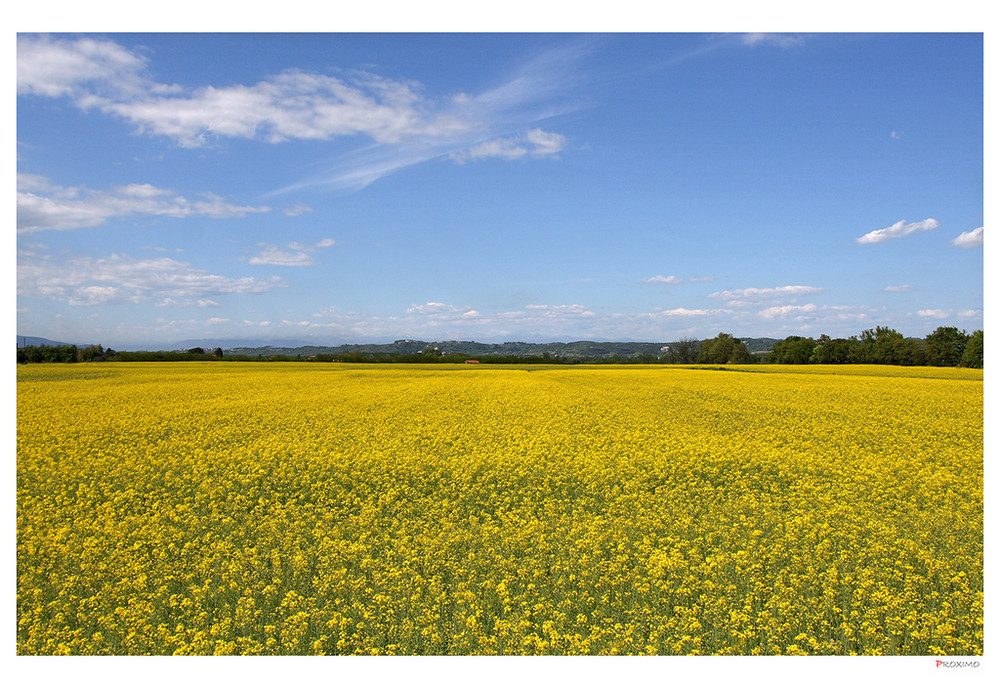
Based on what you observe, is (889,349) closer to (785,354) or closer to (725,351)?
(785,354)

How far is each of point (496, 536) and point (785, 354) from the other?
5607 centimetres

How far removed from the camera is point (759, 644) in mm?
4504

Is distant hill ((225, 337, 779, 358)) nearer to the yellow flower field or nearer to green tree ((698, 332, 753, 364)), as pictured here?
green tree ((698, 332, 753, 364))

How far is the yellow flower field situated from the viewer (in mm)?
4629

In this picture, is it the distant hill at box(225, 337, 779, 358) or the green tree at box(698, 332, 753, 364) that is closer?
the distant hill at box(225, 337, 779, 358)

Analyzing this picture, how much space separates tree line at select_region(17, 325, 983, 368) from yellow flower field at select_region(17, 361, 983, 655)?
993 inches

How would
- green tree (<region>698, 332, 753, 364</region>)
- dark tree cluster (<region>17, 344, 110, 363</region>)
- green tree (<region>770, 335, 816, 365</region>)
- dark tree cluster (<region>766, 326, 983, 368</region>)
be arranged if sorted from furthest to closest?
green tree (<region>698, 332, 753, 364</region>), green tree (<region>770, 335, 816, 365</region>), dark tree cluster (<region>766, 326, 983, 368</region>), dark tree cluster (<region>17, 344, 110, 363</region>)

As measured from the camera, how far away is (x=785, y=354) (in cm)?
5503

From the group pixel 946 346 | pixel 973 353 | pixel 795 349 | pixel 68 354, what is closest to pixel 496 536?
pixel 68 354

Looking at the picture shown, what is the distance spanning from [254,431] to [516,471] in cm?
631

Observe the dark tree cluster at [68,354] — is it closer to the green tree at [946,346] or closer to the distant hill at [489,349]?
the distant hill at [489,349]

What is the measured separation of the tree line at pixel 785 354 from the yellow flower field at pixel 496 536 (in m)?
25.2

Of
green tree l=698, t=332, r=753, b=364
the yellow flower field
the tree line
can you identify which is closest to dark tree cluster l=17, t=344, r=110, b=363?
the tree line
